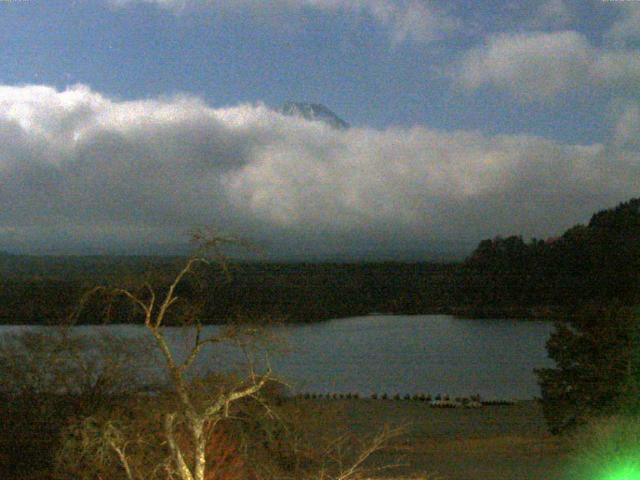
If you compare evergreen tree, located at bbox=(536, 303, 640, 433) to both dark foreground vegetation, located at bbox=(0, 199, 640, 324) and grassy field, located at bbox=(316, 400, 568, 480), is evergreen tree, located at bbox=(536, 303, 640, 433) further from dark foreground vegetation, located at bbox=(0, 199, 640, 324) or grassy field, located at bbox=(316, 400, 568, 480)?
dark foreground vegetation, located at bbox=(0, 199, 640, 324)

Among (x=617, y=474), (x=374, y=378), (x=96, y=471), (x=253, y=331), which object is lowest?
(x=374, y=378)

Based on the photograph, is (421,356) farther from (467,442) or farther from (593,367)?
(593,367)

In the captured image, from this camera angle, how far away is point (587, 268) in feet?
205

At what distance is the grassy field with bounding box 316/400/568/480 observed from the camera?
15.1m

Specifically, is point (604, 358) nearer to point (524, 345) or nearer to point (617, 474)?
point (617, 474)

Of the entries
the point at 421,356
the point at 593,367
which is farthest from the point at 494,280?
the point at 593,367

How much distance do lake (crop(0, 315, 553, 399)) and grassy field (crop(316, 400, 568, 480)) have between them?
489 cm

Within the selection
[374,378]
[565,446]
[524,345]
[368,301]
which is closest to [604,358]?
[565,446]

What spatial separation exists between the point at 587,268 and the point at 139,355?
5626 centimetres

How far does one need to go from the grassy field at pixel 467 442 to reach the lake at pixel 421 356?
4.89 metres

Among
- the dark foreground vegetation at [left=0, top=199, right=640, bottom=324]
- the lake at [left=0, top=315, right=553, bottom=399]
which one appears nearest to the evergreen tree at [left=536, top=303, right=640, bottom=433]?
the lake at [left=0, top=315, right=553, bottom=399]

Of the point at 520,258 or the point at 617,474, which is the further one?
the point at 520,258

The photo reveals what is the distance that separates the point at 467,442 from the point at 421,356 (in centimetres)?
3079

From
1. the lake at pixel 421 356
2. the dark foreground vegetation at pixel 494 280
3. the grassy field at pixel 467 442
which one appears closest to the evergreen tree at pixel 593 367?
the grassy field at pixel 467 442
